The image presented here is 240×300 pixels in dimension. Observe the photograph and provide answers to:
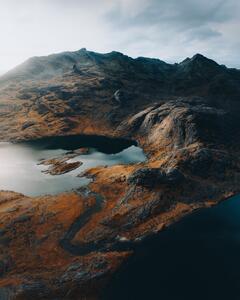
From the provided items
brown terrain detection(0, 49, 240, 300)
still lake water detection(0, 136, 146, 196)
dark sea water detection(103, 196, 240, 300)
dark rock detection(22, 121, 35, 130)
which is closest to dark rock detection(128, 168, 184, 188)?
brown terrain detection(0, 49, 240, 300)

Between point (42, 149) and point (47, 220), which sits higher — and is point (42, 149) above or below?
above

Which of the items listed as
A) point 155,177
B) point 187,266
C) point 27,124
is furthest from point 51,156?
point 187,266

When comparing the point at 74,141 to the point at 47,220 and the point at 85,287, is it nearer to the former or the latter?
the point at 47,220

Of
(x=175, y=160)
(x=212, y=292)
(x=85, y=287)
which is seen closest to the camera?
(x=212, y=292)

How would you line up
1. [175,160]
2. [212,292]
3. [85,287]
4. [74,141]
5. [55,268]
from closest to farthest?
1. [212,292]
2. [85,287]
3. [55,268]
4. [175,160]
5. [74,141]

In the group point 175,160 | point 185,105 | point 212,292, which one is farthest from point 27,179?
point 185,105

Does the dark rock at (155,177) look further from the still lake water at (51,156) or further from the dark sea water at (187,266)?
the still lake water at (51,156)

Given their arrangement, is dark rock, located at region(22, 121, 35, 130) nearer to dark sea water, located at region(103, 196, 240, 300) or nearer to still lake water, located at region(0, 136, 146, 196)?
still lake water, located at region(0, 136, 146, 196)

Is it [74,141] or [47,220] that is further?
[74,141]
